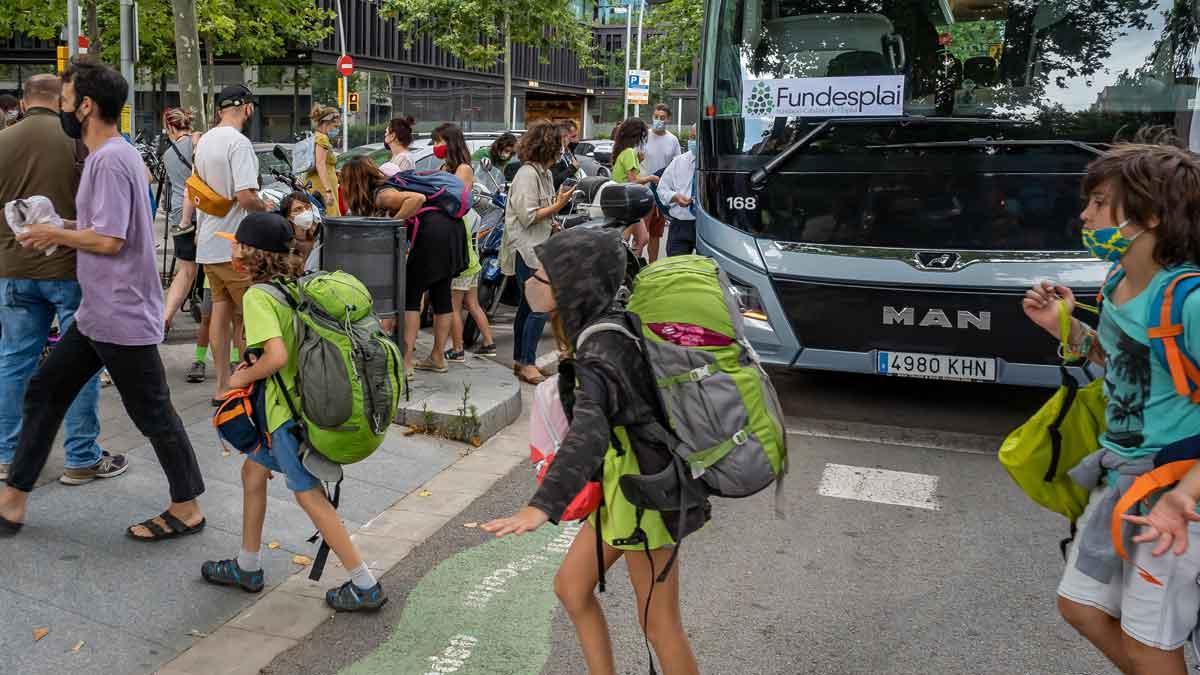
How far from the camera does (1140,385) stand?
9.71ft

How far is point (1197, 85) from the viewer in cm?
701

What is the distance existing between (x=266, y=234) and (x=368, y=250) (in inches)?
119

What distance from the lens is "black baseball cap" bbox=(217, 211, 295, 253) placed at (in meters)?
4.35

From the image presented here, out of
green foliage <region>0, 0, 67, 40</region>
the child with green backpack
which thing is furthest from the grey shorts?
green foliage <region>0, 0, 67, 40</region>

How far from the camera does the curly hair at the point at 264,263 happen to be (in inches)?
171

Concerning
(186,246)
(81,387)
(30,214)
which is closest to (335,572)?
(81,387)

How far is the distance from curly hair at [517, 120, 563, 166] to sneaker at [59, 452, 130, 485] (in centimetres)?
384

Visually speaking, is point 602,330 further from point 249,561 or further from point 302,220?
point 302,220

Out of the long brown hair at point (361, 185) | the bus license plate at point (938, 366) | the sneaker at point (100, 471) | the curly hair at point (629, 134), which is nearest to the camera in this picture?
the sneaker at point (100, 471)

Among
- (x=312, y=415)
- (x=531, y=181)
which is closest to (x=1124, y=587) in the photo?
(x=312, y=415)

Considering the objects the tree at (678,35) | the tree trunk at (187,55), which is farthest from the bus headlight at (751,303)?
the tree at (678,35)

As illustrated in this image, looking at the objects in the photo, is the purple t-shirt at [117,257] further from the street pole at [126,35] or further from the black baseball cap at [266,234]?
the street pole at [126,35]

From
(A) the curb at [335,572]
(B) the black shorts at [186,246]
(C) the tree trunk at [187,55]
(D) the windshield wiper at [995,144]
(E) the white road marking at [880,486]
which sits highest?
(C) the tree trunk at [187,55]

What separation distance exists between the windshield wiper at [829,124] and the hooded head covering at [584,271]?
4765 millimetres
